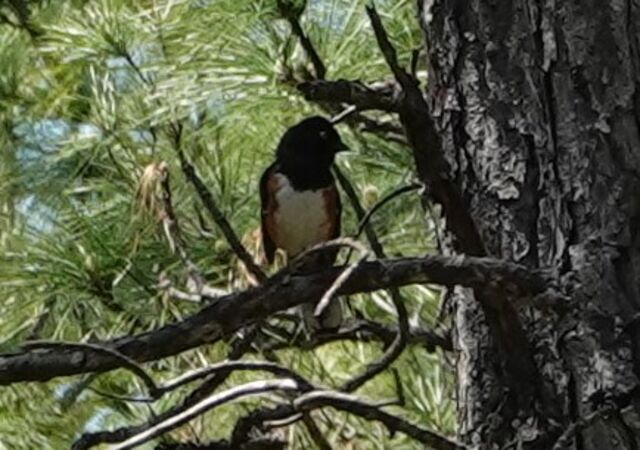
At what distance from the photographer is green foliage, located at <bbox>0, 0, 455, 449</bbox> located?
70.4 inches

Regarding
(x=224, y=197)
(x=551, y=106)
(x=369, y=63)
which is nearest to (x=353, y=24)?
(x=369, y=63)

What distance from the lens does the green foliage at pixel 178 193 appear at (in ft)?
5.87

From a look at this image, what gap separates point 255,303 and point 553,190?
0.27m

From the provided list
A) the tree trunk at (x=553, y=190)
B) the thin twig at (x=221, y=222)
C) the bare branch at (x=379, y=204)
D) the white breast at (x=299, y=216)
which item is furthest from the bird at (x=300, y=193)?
the bare branch at (x=379, y=204)

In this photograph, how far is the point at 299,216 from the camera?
2332 mm

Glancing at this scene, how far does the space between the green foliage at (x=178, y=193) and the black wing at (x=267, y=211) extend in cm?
2

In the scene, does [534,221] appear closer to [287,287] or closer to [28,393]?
[287,287]

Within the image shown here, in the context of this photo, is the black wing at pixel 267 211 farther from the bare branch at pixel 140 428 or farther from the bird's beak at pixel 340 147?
the bare branch at pixel 140 428

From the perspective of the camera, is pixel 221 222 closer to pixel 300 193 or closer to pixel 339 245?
pixel 339 245

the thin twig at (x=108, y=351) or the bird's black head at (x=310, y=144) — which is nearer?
the thin twig at (x=108, y=351)

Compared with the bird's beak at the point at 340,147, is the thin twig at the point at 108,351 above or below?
above

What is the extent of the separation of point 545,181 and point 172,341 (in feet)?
1.10

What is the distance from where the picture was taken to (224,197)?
1.93 meters

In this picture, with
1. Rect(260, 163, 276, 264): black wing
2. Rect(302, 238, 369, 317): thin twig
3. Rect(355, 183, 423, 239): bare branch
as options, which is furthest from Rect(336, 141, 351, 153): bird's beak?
Rect(302, 238, 369, 317): thin twig
